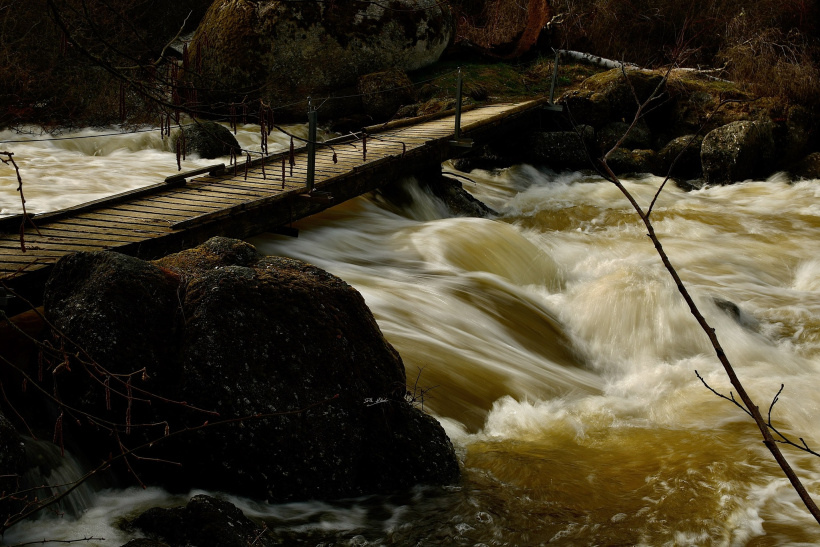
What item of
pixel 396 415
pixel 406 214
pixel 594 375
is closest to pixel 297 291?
pixel 396 415

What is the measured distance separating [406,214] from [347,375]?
648 centimetres

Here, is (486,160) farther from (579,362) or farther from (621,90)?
(579,362)

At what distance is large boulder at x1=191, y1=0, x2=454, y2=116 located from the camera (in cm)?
1478

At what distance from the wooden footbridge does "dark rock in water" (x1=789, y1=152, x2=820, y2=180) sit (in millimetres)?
6456

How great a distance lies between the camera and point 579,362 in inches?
281

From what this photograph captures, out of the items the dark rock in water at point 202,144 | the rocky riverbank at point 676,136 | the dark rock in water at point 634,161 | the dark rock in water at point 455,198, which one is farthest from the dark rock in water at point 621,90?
the dark rock in water at point 202,144

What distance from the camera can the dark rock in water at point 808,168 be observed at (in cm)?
1362

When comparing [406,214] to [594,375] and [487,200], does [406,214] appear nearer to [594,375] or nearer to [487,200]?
[487,200]

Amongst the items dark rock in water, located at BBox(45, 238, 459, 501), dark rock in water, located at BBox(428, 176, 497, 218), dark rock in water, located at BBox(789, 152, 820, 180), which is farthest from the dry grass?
dark rock in water, located at BBox(45, 238, 459, 501)

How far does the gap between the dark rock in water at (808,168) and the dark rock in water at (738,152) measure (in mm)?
401

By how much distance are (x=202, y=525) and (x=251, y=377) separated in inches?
34.6

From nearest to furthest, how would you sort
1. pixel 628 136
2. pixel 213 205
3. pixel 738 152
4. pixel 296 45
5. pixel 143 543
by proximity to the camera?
pixel 143 543
pixel 213 205
pixel 738 152
pixel 628 136
pixel 296 45

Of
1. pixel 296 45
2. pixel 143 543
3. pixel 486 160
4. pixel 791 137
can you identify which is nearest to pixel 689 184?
pixel 791 137

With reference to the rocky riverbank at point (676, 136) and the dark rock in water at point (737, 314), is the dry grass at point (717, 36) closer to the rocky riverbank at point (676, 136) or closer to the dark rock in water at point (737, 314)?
the rocky riverbank at point (676, 136)
